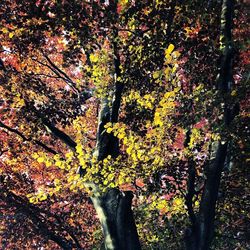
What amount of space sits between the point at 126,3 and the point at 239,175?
6.67 m

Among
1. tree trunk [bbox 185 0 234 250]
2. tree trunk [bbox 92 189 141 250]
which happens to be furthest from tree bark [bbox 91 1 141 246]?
tree trunk [bbox 185 0 234 250]

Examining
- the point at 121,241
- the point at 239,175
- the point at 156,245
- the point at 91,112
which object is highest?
the point at 91,112

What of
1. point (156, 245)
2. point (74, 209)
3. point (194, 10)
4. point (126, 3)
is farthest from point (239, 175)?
point (74, 209)

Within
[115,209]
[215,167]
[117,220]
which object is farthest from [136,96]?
[117,220]

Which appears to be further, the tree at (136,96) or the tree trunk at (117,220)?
the tree trunk at (117,220)

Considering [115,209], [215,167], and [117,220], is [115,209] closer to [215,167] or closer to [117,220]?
[117,220]

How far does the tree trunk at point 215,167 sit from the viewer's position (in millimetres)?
6727

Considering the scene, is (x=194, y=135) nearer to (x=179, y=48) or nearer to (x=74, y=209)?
(x=179, y=48)

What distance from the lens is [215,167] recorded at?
7.91 m

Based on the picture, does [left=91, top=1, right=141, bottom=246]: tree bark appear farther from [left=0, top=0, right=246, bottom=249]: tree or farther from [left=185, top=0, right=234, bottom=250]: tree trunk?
[left=185, top=0, right=234, bottom=250]: tree trunk

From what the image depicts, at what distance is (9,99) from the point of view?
30.8ft

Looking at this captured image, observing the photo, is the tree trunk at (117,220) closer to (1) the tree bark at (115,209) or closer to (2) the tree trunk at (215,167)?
(1) the tree bark at (115,209)

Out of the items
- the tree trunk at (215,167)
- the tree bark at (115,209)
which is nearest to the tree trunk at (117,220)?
the tree bark at (115,209)

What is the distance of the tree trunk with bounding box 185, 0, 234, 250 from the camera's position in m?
6.73
